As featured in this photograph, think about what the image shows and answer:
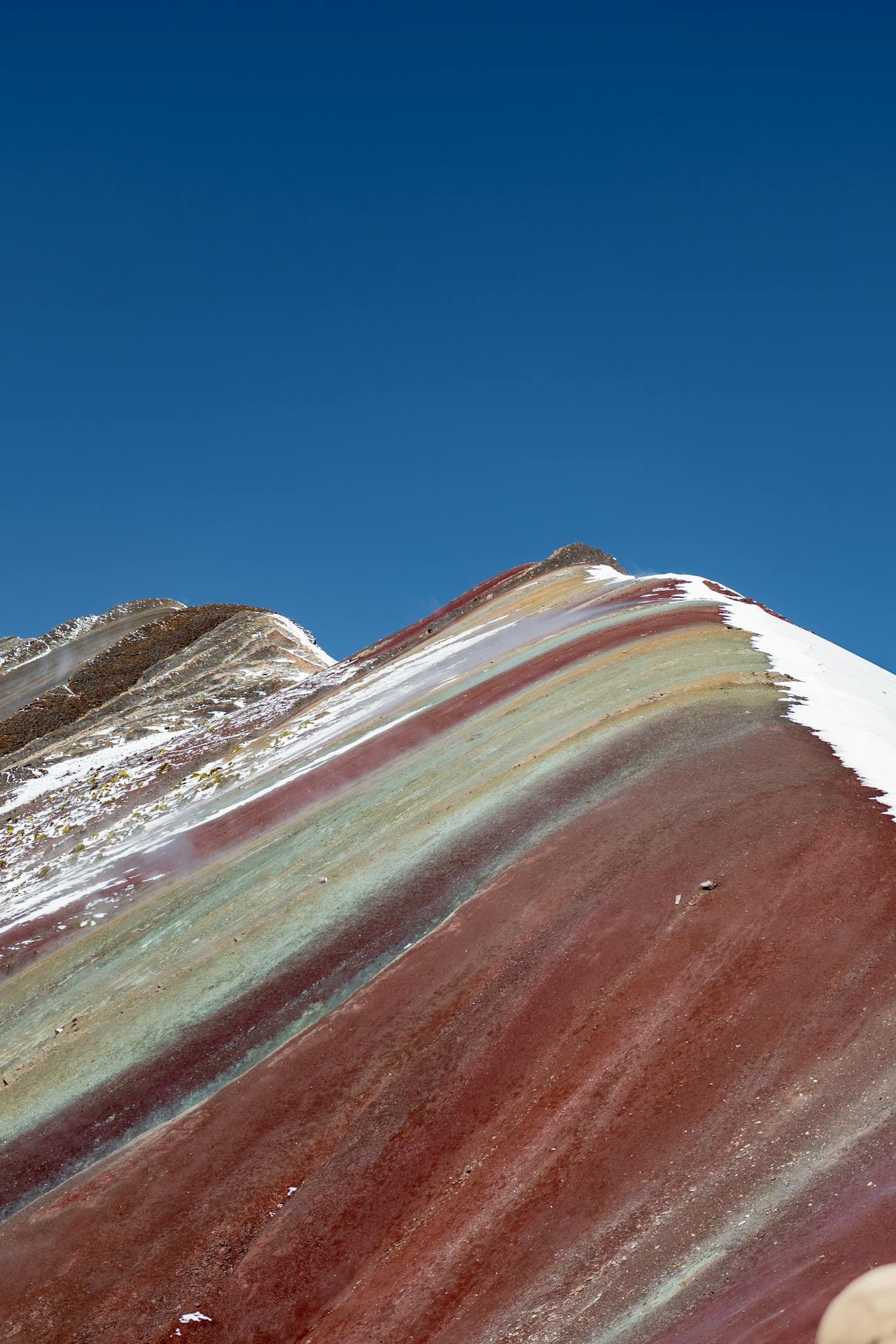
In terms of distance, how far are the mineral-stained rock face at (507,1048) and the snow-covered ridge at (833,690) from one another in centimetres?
15

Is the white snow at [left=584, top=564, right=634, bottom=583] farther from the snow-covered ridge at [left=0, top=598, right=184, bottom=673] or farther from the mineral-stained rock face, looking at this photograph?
the snow-covered ridge at [left=0, top=598, right=184, bottom=673]

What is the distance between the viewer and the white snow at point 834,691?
680 inches

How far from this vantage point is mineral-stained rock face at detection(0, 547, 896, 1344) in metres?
9.80

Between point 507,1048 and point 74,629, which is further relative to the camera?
point 74,629

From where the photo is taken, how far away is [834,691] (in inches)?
886

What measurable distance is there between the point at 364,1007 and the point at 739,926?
5.72 meters

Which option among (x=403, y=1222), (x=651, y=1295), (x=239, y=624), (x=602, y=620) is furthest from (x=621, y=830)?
(x=239, y=624)

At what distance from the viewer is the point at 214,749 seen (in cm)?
4250

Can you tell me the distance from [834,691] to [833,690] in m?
0.16

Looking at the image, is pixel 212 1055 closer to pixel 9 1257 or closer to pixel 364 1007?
pixel 364 1007

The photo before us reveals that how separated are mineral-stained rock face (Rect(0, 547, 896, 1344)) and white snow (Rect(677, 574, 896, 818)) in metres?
0.15

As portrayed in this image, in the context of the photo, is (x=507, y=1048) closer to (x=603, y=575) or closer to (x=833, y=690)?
(x=833, y=690)

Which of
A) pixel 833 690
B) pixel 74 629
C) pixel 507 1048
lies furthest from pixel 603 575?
pixel 74 629

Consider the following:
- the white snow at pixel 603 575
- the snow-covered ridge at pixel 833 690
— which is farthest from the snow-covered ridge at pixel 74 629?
the snow-covered ridge at pixel 833 690
